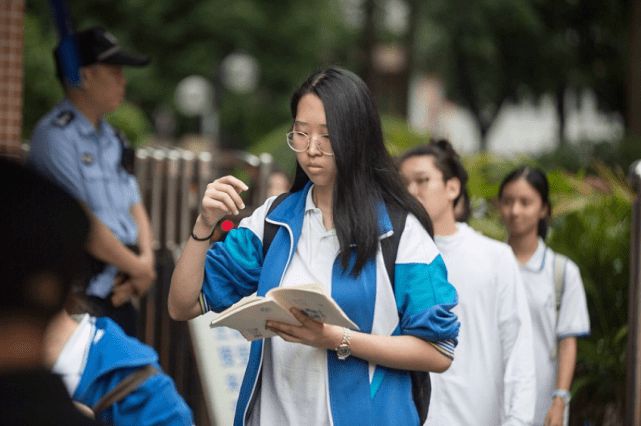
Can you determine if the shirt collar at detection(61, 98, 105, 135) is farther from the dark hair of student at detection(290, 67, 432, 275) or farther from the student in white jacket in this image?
the dark hair of student at detection(290, 67, 432, 275)

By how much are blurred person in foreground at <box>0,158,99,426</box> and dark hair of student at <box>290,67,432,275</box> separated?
5.69ft

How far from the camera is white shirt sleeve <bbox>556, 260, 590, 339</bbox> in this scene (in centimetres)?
670

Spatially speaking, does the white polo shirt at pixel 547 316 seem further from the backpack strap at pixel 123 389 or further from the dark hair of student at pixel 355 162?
the backpack strap at pixel 123 389

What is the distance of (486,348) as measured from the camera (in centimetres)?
573

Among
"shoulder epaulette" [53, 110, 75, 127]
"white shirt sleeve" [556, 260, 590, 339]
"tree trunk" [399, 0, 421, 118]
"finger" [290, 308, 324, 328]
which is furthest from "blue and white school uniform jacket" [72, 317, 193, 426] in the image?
"tree trunk" [399, 0, 421, 118]

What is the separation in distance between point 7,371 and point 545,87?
1148 inches

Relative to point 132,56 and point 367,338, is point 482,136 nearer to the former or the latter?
point 132,56

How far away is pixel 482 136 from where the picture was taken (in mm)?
37844

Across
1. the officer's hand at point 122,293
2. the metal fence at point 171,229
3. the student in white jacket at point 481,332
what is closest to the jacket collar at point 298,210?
the student in white jacket at point 481,332

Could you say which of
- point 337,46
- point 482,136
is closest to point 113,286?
point 337,46

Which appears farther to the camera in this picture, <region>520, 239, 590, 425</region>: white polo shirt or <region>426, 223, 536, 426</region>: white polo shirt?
<region>520, 239, 590, 425</region>: white polo shirt

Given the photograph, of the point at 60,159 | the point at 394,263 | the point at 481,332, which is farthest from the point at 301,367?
the point at 60,159

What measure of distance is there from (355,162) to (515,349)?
6.32 feet

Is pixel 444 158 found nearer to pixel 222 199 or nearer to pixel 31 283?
pixel 222 199
